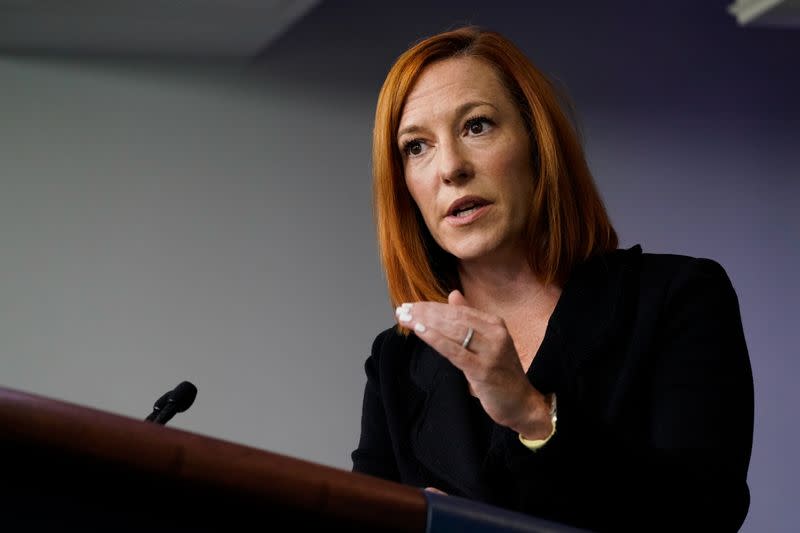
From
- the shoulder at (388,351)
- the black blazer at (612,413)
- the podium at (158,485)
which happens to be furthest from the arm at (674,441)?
the podium at (158,485)

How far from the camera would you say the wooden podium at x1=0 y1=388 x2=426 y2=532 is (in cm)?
70

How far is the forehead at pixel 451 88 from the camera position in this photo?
172 centimetres

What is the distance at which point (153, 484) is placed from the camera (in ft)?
2.34

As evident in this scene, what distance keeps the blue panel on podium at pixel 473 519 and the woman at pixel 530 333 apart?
35 cm

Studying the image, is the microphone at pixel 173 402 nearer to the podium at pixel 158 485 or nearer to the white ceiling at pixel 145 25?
the podium at pixel 158 485

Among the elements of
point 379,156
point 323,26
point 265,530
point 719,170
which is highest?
point 323,26

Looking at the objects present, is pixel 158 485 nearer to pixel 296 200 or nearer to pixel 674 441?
pixel 674 441

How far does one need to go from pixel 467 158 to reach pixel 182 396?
579mm

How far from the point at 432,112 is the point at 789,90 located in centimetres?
324

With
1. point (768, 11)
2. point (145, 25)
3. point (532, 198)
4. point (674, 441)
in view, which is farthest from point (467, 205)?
point (768, 11)

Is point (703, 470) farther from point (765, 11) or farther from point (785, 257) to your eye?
point (785, 257)

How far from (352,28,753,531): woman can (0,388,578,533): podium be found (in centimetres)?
40

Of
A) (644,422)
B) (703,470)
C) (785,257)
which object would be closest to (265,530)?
(703,470)

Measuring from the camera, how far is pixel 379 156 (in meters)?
1.78
